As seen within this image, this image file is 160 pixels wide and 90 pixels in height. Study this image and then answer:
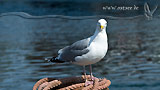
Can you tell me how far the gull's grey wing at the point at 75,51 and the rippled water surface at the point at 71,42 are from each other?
2440 mm

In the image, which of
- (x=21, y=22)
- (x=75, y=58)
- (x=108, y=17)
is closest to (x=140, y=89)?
(x=75, y=58)

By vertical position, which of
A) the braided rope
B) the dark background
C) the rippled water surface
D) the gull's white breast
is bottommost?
the braided rope

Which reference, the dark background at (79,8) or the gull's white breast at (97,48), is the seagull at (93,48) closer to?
the gull's white breast at (97,48)

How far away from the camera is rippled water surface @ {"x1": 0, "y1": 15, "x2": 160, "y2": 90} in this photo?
759 cm

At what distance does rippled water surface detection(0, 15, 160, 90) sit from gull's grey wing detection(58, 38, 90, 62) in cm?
244

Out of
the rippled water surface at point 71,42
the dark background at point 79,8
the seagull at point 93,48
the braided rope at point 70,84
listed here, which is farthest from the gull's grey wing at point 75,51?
the dark background at point 79,8

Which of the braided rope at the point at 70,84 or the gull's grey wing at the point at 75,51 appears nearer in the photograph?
the braided rope at the point at 70,84

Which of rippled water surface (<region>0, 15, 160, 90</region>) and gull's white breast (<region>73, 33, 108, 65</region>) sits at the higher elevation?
rippled water surface (<region>0, 15, 160, 90</region>)

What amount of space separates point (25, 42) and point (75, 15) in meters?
7.71

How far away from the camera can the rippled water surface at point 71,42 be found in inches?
299

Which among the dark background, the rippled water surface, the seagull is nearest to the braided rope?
the seagull

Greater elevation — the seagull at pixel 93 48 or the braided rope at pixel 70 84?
the seagull at pixel 93 48

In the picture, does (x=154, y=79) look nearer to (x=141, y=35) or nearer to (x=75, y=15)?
(x=141, y=35)

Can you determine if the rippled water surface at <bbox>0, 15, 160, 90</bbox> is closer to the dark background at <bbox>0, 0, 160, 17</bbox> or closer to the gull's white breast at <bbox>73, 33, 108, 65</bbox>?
the dark background at <bbox>0, 0, 160, 17</bbox>
